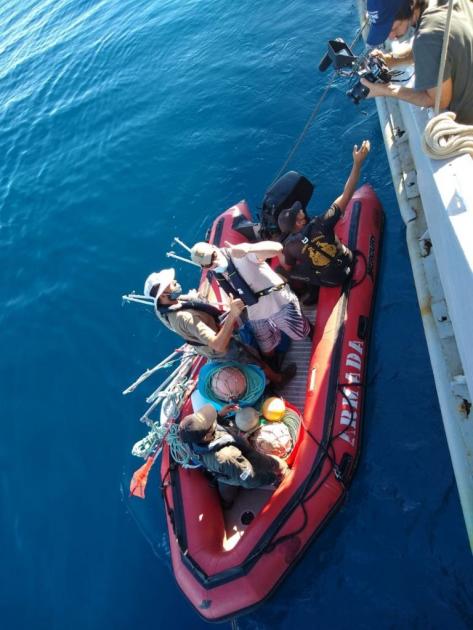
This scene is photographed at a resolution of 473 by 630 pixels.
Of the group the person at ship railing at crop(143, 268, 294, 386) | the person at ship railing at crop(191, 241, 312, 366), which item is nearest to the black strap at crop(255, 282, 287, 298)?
the person at ship railing at crop(191, 241, 312, 366)

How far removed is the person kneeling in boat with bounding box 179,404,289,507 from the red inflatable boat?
35 centimetres

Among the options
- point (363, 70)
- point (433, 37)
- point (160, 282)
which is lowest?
point (160, 282)

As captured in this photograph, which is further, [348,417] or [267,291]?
[348,417]

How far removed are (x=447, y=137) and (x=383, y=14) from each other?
0.78m

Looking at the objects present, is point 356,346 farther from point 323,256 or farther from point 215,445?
point 215,445

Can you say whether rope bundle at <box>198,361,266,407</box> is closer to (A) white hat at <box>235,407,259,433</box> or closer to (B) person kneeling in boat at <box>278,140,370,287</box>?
(A) white hat at <box>235,407,259,433</box>

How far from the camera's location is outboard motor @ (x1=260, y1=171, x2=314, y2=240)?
505 cm

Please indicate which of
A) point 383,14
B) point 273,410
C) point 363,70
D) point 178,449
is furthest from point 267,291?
point 383,14

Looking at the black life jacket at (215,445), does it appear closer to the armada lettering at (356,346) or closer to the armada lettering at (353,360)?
the armada lettering at (353,360)

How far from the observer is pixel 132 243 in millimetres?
7660

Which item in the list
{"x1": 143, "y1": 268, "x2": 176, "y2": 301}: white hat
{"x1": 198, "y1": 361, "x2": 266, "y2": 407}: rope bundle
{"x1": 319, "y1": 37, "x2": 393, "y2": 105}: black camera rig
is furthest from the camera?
{"x1": 198, "y1": 361, "x2": 266, "y2": 407}: rope bundle

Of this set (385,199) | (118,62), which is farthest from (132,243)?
(118,62)

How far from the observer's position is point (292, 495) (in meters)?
4.06

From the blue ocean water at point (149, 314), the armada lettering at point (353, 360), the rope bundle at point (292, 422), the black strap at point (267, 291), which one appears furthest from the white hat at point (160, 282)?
the blue ocean water at point (149, 314)
